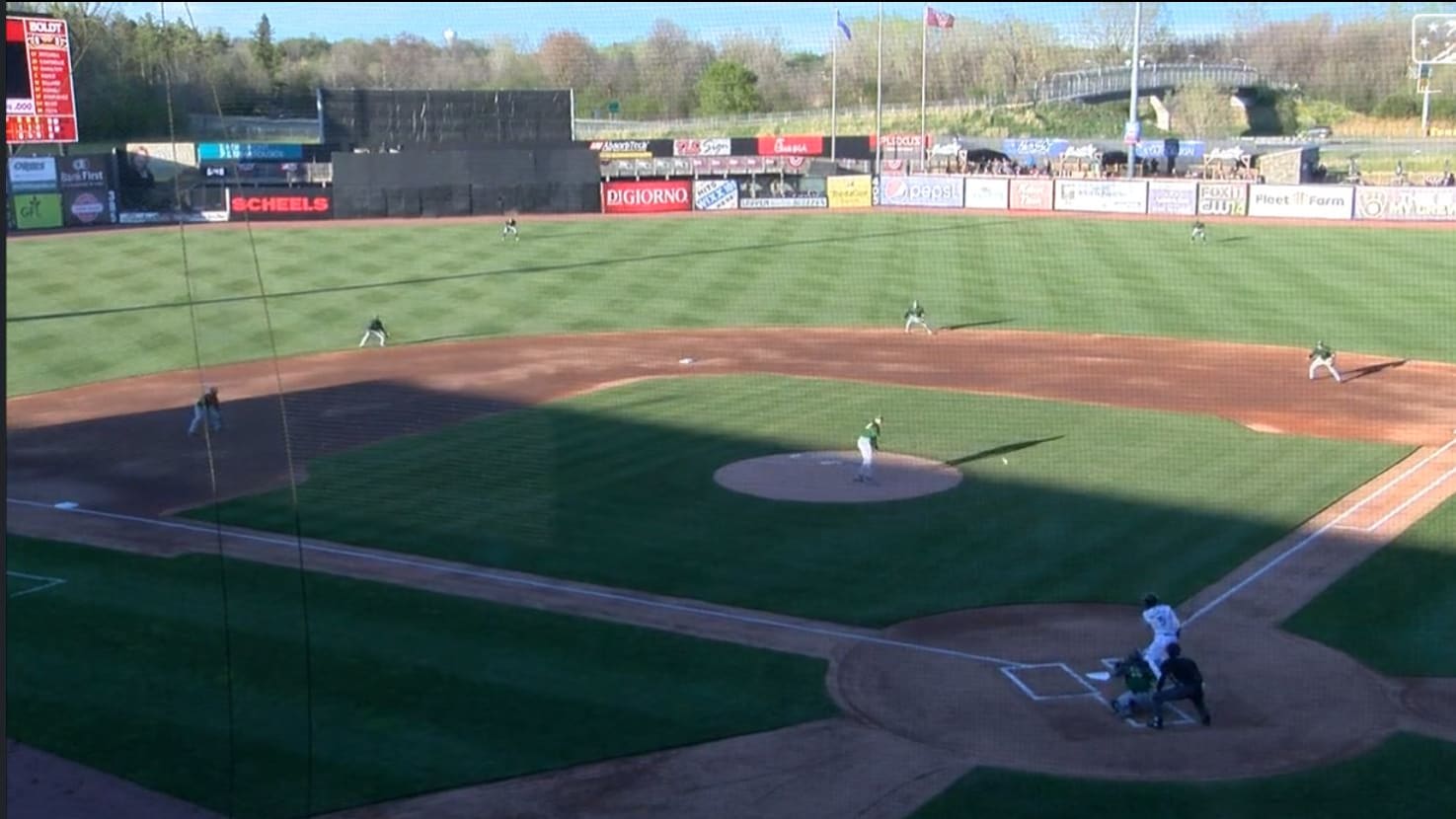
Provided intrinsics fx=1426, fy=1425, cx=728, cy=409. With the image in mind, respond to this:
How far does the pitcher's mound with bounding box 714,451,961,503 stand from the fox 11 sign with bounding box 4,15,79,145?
1496cm

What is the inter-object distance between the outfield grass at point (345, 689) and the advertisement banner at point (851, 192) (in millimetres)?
44416

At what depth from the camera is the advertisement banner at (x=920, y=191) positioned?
183 feet

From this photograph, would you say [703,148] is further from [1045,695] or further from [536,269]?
[1045,695]

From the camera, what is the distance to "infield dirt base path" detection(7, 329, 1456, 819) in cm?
1070

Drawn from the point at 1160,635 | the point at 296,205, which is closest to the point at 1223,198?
the point at 296,205

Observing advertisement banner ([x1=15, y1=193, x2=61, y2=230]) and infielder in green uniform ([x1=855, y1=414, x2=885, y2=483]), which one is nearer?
infielder in green uniform ([x1=855, y1=414, x2=885, y2=483])

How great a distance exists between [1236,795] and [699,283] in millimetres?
30502

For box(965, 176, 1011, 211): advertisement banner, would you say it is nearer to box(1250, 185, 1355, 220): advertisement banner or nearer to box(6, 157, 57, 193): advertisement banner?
box(1250, 185, 1355, 220): advertisement banner

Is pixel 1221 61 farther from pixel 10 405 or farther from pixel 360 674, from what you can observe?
pixel 360 674

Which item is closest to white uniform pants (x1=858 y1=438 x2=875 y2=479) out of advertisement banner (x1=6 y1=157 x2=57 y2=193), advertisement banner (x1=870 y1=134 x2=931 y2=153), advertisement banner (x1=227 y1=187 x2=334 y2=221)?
advertisement banner (x1=227 y1=187 x2=334 y2=221)

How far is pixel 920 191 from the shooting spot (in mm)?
56750

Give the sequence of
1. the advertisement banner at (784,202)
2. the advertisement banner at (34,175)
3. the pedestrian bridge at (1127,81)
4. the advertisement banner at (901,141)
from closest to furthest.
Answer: the pedestrian bridge at (1127,81)
the advertisement banner at (34,175)
the advertisement banner at (784,202)
the advertisement banner at (901,141)

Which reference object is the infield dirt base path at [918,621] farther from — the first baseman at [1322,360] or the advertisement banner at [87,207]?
the advertisement banner at [87,207]

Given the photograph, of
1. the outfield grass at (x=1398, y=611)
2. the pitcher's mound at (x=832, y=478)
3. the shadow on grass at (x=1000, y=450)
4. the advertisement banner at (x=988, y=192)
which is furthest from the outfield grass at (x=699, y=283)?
the outfield grass at (x=1398, y=611)
